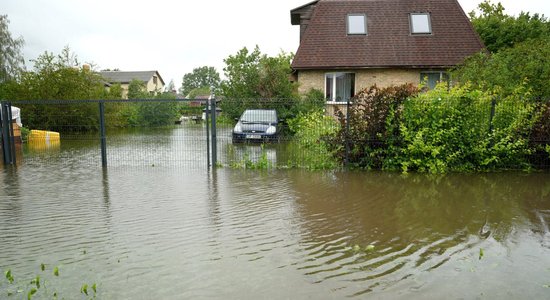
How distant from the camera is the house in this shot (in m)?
19.1

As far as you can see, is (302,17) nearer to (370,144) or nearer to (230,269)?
(370,144)

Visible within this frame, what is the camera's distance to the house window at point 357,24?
2041 centimetres

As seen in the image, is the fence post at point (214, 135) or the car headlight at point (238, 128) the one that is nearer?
the fence post at point (214, 135)

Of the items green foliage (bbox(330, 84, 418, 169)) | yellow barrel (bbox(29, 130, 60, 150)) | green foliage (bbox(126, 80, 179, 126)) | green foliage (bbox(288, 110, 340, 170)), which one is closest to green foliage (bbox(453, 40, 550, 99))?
green foliage (bbox(330, 84, 418, 169))

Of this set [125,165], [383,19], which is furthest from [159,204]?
[383,19]

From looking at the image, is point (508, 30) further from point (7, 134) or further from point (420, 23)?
point (7, 134)

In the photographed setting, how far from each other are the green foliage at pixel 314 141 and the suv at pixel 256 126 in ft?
2.65

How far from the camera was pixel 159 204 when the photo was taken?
7059 mm

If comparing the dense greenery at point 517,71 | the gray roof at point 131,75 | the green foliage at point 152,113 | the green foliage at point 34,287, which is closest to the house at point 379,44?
the dense greenery at point 517,71

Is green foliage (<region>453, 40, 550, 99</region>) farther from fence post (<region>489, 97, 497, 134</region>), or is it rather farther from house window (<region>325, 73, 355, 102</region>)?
house window (<region>325, 73, 355, 102</region>)

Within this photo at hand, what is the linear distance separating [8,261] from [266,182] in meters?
5.25

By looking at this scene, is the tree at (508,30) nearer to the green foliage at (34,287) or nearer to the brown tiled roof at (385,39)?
the brown tiled roof at (385,39)

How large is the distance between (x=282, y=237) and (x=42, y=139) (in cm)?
1357

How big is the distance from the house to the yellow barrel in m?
10.9
